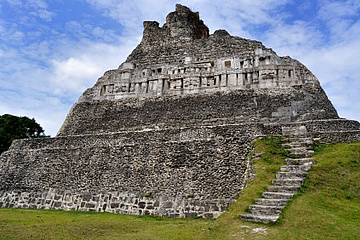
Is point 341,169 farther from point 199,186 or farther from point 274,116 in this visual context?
point 274,116

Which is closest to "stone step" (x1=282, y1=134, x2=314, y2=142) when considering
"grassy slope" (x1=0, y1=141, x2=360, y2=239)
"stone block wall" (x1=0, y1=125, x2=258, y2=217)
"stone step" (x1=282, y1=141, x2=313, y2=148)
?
"stone step" (x1=282, y1=141, x2=313, y2=148)

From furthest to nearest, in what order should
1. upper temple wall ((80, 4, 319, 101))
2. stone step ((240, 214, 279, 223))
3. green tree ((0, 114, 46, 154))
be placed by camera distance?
green tree ((0, 114, 46, 154)) < upper temple wall ((80, 4, 319, 101)) < stone step ((240, 214, 279, 223))

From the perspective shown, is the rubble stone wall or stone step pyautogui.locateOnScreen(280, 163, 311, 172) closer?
stone step pyautogui.locateOnScreen(280, 163, 311, 172)

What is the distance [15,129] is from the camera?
31422mm

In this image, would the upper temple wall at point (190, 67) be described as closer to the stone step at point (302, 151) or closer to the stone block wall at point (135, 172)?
the stone block wall at point (135, 172)

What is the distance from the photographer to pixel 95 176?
47.9 feet

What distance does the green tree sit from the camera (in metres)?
29.2

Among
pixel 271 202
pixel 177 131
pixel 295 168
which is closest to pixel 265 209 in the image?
pixel 271 202

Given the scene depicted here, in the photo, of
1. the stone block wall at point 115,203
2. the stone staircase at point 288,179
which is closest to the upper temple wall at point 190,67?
the stone staircase at point 288,179

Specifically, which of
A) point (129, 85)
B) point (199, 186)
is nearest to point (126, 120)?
point (129, 85)

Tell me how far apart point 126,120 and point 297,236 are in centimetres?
1428

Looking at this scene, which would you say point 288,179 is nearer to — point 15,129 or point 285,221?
point 285,221

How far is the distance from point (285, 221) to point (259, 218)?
648 mm

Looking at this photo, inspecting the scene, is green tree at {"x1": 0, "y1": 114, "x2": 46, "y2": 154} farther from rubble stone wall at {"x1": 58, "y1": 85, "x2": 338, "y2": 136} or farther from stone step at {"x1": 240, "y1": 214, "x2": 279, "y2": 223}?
stone step at {"x1": 240, "y1": 214, "x2": 279, "y2": 223}
